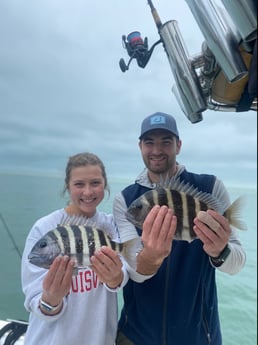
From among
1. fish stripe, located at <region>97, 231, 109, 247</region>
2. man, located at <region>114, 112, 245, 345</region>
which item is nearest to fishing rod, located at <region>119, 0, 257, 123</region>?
man, located at <region>114, 112, 245, 345</region>

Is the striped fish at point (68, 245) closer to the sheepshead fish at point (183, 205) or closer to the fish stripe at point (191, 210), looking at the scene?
the sheepshead fish at point (183, 205)

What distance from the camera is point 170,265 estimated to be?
1539 mm

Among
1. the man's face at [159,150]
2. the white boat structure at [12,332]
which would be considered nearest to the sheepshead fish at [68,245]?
the man's face at [159,150]

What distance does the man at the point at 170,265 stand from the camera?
1.35 metres

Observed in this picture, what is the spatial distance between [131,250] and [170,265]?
9.8 inches

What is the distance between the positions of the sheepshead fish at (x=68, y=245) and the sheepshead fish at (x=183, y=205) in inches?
9.5

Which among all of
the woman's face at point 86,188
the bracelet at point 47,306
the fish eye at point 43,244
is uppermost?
the woman's face at point 86,188

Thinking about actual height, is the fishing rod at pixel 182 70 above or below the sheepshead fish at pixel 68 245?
above

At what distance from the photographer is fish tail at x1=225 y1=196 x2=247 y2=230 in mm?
1411

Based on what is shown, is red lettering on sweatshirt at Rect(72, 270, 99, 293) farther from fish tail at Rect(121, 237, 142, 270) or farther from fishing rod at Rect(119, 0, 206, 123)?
fishing rod at Rect(119, 0, 206, 123)

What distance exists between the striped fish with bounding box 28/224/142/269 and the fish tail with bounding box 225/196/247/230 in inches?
22.2

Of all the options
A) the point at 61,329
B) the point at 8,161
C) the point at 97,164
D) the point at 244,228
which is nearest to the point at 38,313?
the point at 61,329

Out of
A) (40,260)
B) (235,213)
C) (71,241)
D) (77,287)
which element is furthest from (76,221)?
(235,213)

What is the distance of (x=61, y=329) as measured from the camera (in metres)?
1.41
